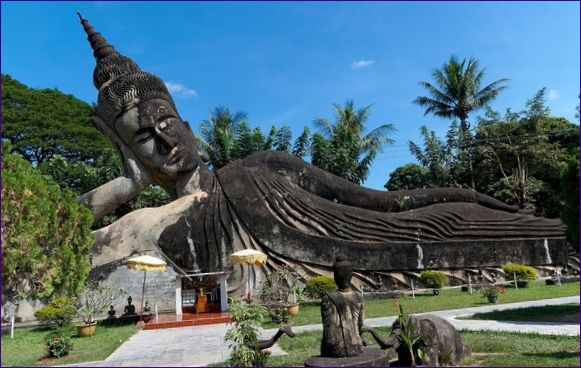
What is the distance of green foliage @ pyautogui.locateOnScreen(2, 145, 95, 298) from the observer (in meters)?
6.52

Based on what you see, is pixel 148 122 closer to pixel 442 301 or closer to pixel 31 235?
pixel 31 235

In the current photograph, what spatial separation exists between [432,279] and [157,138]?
30.0 ft

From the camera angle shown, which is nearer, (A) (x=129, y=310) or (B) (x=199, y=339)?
(B) (x=199, y=339)

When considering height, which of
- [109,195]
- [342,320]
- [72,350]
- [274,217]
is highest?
[109,195]

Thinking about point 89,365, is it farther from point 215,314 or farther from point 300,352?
point 215,314

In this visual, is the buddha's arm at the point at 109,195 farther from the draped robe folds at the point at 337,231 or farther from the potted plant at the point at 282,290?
the potted plant at the point at 282,290

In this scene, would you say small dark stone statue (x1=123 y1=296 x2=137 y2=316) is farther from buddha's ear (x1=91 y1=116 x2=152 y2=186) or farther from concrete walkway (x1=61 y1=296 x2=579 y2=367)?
buddha's ear (x1=91 y1=116 x2=152 y2=186)

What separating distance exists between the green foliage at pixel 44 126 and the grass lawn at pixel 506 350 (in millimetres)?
25782

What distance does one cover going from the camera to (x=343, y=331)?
548 cm

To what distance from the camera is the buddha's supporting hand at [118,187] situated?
51.2 ft

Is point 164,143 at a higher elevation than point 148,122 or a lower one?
lower

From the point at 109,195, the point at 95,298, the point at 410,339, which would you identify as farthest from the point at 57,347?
the point at 109,195

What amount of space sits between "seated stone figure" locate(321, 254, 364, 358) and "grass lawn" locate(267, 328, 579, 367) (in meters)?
1.33

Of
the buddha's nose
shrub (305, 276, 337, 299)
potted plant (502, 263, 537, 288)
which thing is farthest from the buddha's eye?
potted plant (502, 263, 537, 288)
